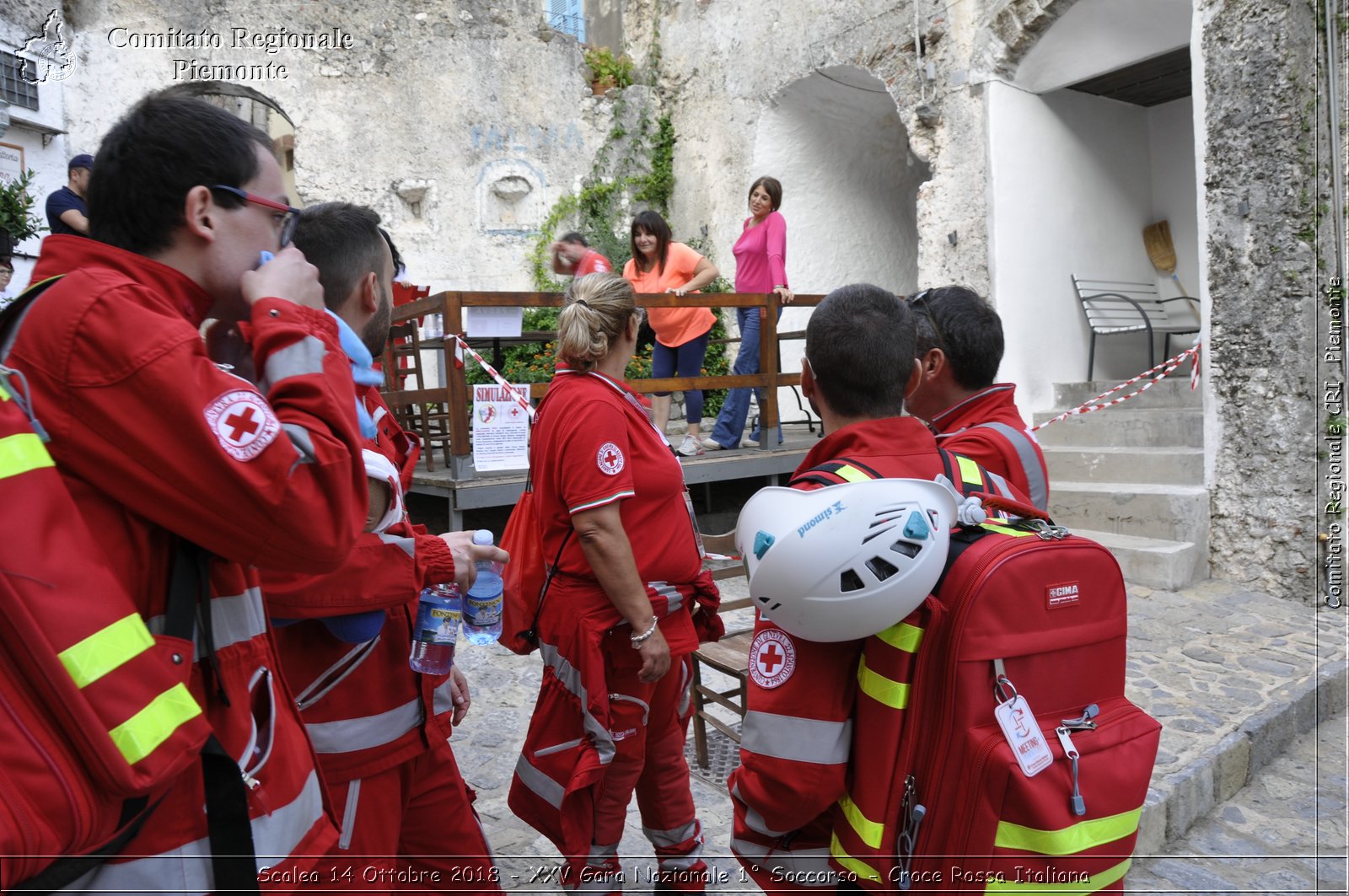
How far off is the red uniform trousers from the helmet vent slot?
3.47ft

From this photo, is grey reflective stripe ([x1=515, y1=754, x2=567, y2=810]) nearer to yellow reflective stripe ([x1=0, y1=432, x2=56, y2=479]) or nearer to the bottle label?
the bottle label

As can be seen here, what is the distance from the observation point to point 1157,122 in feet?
28.7

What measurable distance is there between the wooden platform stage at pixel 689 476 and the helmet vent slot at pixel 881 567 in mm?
3905

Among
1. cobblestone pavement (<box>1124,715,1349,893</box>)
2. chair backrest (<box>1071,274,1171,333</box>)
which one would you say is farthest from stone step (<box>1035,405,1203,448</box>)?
cobblestone pavement (<box>1124,715,1349,893</box>)

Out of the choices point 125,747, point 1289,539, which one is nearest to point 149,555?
point 125,747

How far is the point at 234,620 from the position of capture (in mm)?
1215

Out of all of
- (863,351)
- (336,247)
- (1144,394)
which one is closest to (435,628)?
(336,247)

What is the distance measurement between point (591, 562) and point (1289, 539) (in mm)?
5065

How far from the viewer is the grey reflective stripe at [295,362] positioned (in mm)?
1152

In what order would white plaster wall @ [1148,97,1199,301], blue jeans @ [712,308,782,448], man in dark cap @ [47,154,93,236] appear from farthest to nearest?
white plaster wall @ [1148,97,1199,301], blue jeans @ [712,308,782,448], man in dark cap @ [47,154,93,236]

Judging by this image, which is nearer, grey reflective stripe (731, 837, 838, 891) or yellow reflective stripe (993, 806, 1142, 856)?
yellow reflective stripe (993, 806, 1142, 856)

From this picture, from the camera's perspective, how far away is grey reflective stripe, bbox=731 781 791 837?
155 centimetres

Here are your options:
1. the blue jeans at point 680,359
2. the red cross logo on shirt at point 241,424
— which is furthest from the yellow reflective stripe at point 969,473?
the blue jeans at point 680,359

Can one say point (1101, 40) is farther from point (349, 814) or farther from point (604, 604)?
point (349, 814)
